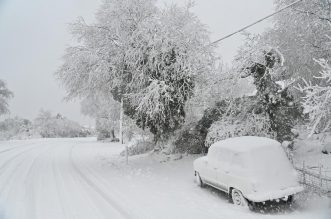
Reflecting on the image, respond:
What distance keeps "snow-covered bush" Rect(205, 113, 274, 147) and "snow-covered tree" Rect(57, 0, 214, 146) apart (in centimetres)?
209

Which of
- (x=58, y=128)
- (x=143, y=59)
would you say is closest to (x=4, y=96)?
(x=58, y=128)

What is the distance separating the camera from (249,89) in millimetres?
30828

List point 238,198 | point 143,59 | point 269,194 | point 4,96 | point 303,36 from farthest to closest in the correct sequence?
point 4,96
point 303,36
point 143,59
point 238,198
point 269,194

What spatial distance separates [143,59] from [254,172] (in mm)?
9115

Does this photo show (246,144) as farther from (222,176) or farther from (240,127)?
(240,127)

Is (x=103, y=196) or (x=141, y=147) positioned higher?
(x=141, y=147)

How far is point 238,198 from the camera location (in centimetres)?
952

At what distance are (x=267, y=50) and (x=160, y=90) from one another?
5.06 meters

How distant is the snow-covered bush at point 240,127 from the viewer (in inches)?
572

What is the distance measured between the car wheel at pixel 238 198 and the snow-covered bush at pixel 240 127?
5372 millimetres

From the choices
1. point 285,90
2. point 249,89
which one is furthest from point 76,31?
point 249,89

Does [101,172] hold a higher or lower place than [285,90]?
lower

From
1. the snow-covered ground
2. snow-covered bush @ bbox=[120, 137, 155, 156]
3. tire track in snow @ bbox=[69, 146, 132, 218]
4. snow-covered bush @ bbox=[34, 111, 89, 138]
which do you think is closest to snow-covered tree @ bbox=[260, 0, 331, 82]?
the snow-covered ground

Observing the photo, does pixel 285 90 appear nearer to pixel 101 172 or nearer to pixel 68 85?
pixel 101 172
